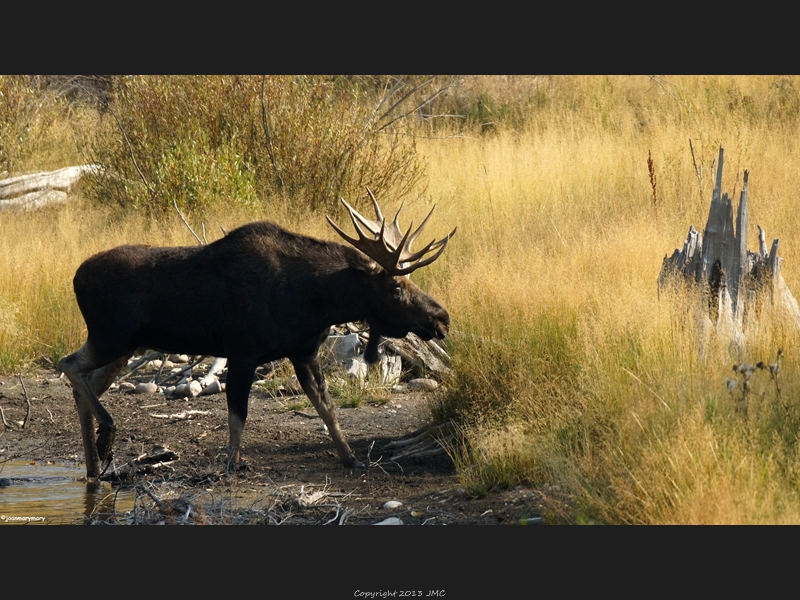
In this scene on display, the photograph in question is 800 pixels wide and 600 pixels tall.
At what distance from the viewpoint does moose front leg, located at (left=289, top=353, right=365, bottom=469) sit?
27.9 ft

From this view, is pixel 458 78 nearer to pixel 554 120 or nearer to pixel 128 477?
pixel 554 120

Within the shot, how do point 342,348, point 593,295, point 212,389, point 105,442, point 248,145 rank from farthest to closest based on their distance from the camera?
point 248,145, point 342,348, point 212,389, point 593,295, point 105,442

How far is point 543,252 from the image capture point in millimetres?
11789

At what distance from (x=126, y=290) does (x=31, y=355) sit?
14.7 ft

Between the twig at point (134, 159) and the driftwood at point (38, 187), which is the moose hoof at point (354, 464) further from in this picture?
the driftwood at point (38, 187)

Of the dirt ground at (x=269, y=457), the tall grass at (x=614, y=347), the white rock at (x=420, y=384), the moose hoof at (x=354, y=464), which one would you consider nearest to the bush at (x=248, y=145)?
the tall grass at (x=614, y=347)

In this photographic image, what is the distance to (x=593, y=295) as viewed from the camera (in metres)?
9.17

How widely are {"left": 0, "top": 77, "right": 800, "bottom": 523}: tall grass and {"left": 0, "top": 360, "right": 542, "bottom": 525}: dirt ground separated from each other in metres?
0.38

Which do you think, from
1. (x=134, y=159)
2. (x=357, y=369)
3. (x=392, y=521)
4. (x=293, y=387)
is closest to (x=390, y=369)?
(x=357, y=369)

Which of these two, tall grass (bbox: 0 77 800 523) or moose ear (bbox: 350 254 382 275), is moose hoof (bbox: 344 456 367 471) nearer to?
tall grass (bbox: 0 77 800 523)

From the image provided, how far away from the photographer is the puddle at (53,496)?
750 cm

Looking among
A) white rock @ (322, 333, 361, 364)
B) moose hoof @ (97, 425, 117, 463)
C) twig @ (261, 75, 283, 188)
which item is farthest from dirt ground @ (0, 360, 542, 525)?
twig @ (261, 75, 283, 188)

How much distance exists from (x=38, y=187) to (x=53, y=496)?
40.1 feet

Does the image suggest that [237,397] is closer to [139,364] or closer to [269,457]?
[269,457]
